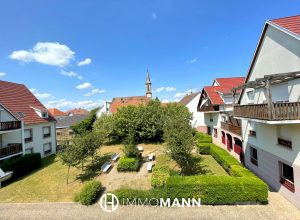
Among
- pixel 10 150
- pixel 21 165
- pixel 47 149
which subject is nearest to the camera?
pixel 21 165

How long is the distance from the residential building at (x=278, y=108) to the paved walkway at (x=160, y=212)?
105cm

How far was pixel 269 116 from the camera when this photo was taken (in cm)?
960

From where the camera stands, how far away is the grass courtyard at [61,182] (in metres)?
13.4

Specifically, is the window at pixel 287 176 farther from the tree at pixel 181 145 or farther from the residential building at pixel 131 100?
the residential building at pixel 131 100

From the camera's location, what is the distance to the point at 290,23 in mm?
10703

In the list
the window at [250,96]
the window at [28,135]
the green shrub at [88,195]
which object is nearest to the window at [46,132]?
the window at [28,135]

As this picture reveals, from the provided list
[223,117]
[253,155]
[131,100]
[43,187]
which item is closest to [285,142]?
[253,155]

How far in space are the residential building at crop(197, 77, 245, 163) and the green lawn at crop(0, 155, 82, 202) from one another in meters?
16.8

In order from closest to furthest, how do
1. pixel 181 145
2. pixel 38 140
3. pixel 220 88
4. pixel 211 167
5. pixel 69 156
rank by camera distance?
pixel 181 145 → pixel 69 156 → pixel 211 167 → pixel 38 140 → pixel 220 88

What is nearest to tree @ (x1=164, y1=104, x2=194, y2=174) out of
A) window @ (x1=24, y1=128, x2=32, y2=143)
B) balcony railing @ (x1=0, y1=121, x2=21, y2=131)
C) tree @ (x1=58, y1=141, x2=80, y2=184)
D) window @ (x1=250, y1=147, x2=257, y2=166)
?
window @ (x1=250, y1=147, x2=257, y2=166)

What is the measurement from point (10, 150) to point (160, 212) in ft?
60.2

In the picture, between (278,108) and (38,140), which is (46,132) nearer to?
(38,140)

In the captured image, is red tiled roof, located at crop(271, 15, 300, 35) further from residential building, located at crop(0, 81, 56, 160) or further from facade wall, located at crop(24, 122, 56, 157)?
facade wall, located at crop(24, 122, 56, 157)

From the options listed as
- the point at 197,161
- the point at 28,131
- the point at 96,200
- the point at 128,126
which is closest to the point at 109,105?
the point at 128,126
